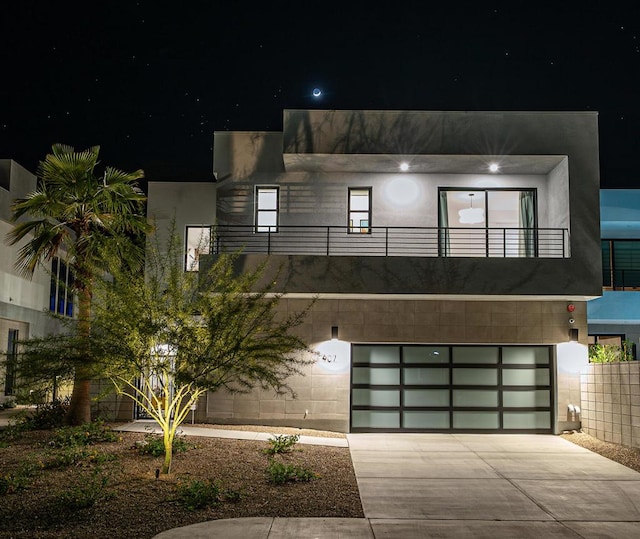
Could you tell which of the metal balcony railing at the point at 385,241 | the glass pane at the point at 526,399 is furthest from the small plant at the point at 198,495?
the glass pane at the point at 526,399

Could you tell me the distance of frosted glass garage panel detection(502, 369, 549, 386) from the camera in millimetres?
17703

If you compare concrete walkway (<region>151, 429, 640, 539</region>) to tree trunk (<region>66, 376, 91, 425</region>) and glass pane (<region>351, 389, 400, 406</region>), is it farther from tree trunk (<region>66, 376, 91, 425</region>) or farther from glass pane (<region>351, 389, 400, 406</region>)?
tree trunk (<region>66, 376, 91, 425</region>)

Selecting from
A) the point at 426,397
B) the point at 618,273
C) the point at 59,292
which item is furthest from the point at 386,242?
the point at 59,292

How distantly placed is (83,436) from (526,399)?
10419 millimetres

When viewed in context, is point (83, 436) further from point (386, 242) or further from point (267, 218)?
point (386, 242)

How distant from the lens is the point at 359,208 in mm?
18484

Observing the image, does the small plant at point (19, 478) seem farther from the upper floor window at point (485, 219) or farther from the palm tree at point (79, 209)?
the upper floor window at point (485, 219)

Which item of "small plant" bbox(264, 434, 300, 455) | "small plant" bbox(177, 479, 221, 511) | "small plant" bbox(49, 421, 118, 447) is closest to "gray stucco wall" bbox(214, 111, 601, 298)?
A: "small plant" bbox(264, 434, 300, 455)

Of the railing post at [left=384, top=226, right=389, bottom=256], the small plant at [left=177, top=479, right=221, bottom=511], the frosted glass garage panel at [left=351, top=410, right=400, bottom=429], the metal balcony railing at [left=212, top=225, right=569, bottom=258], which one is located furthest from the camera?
the metal balcony railing at [left=212, top=225, right=569, bottom=258]

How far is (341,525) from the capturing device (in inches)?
339

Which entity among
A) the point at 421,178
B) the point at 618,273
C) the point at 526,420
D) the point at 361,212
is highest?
the point at 421,178

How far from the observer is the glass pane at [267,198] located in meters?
18.6

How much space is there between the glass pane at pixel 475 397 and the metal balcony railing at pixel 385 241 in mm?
3409

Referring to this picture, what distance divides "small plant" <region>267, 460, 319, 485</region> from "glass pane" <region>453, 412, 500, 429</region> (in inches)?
288
